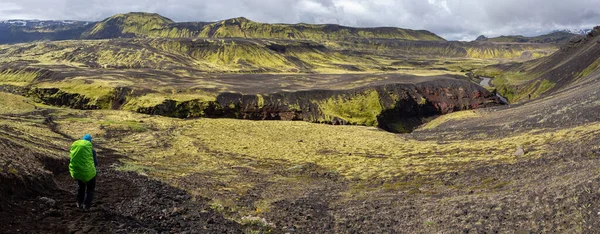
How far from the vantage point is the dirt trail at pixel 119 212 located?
36.1 feet

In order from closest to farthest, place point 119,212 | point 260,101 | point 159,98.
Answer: point 119,212
point 159,98
point 260,101

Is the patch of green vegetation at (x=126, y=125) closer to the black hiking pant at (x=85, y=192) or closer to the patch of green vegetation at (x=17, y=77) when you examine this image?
the black hiking pant at (x=85, y=192)

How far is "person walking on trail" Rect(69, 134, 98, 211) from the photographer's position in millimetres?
12133

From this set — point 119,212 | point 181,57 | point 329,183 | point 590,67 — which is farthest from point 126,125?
point 181,57

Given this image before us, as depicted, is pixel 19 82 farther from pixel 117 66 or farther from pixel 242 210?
pixel 242 210

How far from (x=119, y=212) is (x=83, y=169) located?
2.03 meters

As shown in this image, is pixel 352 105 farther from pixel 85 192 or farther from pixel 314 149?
pixel 85 192

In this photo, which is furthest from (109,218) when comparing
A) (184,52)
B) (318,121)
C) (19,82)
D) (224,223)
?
(184,52)

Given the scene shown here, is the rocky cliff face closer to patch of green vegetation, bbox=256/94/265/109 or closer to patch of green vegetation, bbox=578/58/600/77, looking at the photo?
patch of green vegetation, bbox=256/94/265/109

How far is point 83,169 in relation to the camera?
12219 mm

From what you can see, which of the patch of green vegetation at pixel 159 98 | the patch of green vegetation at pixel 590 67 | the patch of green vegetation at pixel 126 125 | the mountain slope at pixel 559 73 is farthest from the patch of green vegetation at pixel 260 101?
the patch of green vegetation at pixel 590 67

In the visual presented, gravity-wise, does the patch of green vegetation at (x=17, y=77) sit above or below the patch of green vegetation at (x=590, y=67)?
below

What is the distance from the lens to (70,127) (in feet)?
142

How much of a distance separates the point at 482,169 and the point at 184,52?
175 metres
